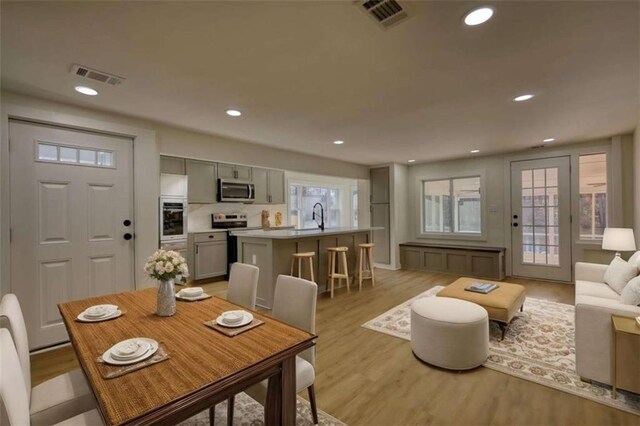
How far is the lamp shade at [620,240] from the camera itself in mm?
3510

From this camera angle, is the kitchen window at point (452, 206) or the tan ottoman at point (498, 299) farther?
the kitchen window at point (452, 206)

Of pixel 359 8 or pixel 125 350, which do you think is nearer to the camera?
pixel 125 350

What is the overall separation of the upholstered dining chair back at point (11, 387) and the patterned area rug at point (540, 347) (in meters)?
2.87

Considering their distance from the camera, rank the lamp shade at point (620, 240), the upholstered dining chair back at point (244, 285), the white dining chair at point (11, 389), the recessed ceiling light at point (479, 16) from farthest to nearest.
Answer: the lamp shade at point (620, 240) < the upholstered dining chair back at point (244, 285) < the recessed ceiling light at point (479, 16) < the white dining chair at point (11, 389)

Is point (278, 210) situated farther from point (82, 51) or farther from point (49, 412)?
point (49, 412)

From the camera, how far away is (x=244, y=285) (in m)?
2.27

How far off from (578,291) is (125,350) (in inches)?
161

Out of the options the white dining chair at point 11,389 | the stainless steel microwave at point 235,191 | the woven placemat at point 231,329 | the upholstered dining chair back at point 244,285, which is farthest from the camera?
the stainless steel microwave at point 235,191

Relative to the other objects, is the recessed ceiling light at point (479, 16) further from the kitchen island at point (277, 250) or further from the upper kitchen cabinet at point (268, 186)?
the upper kitchen cabinet at point (268, 186)

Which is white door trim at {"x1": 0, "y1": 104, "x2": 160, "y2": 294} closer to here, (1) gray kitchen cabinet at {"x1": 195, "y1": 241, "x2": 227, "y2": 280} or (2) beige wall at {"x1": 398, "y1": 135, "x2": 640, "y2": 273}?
(1) gray kitchen cabinet at {"x1": 195, "y1": 241, "x2": 227, "y2": 280}

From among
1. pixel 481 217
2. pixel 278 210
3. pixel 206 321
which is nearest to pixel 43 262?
pixel 206 321

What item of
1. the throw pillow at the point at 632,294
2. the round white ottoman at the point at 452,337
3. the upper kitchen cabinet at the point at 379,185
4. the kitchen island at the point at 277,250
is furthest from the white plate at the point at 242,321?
the upper kitchen cabinet at the point at 379,185

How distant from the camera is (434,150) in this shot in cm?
541

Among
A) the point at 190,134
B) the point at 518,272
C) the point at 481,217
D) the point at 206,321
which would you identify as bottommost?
the point at 518,272
